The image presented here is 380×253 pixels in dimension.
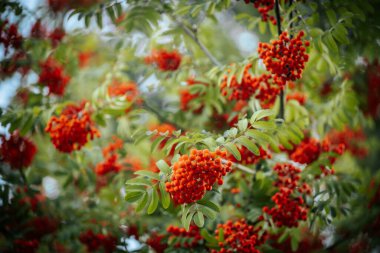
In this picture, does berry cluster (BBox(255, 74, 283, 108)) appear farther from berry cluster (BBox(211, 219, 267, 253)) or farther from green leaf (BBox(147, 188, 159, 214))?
green leaf (BBox(147, 188, 159, 214))

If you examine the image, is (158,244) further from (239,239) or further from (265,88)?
(265,88)

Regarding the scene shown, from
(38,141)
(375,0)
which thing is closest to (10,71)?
(38,141)

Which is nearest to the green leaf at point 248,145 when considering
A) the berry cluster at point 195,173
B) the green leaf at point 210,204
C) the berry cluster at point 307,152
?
the berry cluster at point 195,173

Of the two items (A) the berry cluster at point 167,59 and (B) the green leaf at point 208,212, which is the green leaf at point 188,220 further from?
(A) the berry cluster at point 167,59

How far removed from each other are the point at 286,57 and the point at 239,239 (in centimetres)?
131

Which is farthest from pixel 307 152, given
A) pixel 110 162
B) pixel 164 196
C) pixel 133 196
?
pixel 110 162

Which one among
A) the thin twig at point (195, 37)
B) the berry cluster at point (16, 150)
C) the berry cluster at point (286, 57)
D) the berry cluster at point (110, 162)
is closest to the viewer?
the berry cluster at point (286, 57)

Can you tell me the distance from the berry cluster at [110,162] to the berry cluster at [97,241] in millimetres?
661

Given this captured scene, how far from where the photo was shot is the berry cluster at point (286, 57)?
8.18 ft

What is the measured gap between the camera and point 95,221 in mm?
3494

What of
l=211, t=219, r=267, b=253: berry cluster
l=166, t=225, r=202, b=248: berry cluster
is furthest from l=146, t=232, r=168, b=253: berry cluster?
l=211, t=219, r=267, b=253: berry cluster

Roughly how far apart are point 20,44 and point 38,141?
159 cm

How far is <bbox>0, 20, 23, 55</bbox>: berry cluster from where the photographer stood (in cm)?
356

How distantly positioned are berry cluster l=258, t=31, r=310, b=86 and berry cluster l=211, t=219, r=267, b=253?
3.71ft
